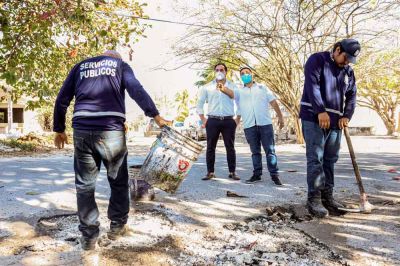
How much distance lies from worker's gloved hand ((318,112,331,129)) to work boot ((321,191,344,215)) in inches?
31.7

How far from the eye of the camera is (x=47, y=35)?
277 inches

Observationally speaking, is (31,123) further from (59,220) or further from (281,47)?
(59,220)

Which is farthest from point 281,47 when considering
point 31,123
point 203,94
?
point 31,123

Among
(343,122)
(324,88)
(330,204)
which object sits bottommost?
(330,204)

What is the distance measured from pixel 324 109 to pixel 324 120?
12 cm

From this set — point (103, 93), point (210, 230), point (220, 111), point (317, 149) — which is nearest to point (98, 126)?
point (103, 93)

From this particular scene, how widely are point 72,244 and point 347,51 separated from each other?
3073mm

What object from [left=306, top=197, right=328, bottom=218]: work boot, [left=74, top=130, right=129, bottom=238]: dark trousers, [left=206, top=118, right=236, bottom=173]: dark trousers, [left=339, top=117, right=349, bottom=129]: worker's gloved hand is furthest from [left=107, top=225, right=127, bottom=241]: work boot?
[left=206, top=118, right=236, bottom=173]: dark trousers

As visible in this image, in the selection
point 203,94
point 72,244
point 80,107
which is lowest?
point 72,244

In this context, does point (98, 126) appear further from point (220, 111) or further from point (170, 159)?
point (220, 111)

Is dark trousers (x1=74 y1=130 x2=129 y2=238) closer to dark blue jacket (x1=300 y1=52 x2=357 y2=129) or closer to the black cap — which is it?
dark blue jacket (x1=300 y1=52 x2=357 y2=129)

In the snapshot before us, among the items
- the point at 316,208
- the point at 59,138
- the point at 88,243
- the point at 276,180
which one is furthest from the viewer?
the point at 276,180

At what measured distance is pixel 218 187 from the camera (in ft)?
18.2

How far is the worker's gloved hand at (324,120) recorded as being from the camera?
12.6 ft
